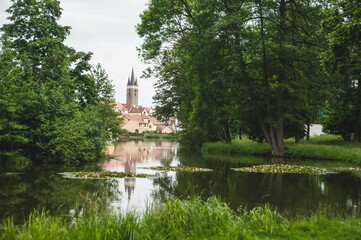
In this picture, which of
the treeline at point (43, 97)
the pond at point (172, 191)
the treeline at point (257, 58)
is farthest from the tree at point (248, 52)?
the pond at point (172, 191)

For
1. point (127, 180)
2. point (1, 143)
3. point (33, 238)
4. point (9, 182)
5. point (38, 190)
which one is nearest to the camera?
point (33, 238)

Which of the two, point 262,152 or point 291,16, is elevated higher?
point 291,16

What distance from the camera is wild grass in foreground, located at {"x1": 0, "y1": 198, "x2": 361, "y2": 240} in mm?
6047

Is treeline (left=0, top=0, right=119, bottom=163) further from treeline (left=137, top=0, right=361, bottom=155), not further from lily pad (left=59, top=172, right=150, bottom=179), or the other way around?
treeline (left=137, top=0, right=361, bottom=155)

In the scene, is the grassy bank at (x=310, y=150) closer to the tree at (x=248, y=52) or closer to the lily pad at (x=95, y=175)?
the tree at (x=248, y=52)

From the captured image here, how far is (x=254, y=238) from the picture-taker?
21.3 feet

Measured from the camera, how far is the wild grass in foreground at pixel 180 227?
6047 millimetres

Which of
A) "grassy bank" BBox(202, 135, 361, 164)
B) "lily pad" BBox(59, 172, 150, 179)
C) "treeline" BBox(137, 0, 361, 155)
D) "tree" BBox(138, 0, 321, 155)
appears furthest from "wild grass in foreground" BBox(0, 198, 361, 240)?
"grassy bank" BBox(202, 135, 361, 164)

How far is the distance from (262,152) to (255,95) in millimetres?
7039

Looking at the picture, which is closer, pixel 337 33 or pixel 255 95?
pixel 337 33

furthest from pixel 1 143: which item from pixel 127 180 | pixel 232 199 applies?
pixel 232 199

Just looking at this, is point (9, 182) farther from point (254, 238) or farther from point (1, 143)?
point (254, 238)

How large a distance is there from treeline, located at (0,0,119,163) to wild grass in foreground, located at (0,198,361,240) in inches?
525

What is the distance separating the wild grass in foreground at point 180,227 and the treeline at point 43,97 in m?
13.3
